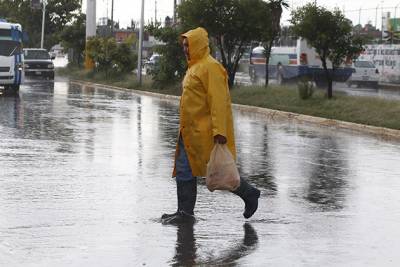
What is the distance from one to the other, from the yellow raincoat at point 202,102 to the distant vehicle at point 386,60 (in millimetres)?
39053

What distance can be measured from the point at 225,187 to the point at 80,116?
1384 cm

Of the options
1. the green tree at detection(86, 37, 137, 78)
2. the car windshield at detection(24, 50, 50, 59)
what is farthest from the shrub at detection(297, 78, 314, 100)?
the car windshield at detection(24, 50, 50, 59)

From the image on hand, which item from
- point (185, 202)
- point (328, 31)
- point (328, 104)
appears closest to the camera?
point (185, 202)

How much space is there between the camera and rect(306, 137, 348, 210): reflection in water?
31.1ft

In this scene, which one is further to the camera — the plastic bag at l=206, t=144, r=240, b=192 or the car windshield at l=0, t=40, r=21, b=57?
the car windshield at l=0, t=40, r=21, b=57

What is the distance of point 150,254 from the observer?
21.9ft

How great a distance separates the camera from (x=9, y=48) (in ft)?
102

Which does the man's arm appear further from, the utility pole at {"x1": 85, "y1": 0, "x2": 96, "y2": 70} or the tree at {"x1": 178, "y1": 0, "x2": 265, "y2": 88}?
the utility pole at {"x1": 85, "y1": 0, "x2": 96, "y2": 70}

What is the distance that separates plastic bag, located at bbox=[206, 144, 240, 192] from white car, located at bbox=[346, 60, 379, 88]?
1491 inches

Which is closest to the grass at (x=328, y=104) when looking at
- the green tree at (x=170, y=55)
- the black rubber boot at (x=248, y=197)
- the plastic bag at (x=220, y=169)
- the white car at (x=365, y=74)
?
the green tree at (x=170, y=55)

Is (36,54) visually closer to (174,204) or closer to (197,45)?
(174,204)

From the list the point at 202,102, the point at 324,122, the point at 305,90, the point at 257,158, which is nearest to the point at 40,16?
the point at 305,90

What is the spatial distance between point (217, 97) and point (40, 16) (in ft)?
211

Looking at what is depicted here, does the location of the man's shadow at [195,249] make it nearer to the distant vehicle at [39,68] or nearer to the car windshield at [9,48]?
the car windshield at [9,48]
